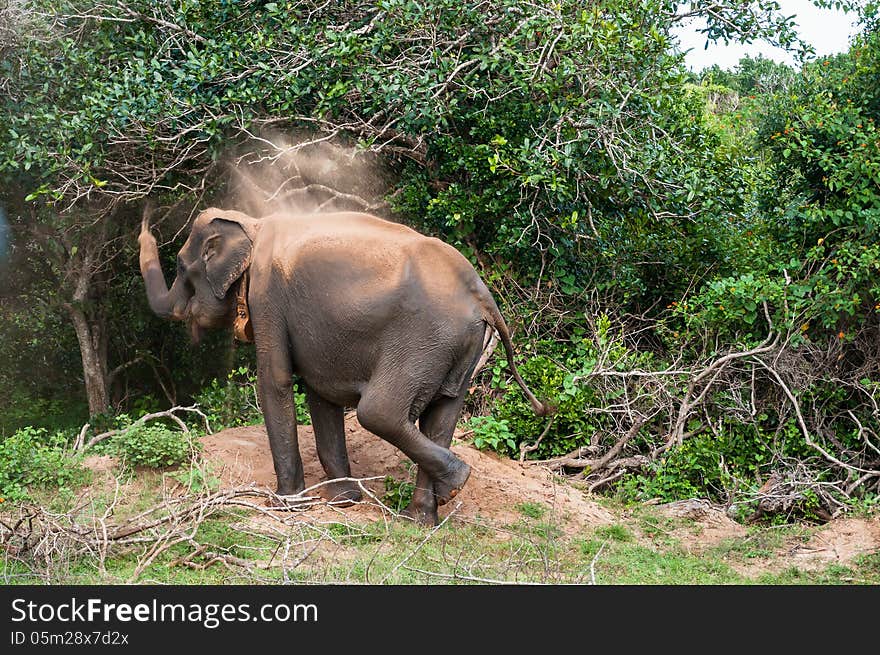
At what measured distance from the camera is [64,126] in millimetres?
10656

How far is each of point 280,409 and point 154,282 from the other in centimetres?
161

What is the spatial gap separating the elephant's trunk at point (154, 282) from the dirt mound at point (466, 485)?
1092 millimetres

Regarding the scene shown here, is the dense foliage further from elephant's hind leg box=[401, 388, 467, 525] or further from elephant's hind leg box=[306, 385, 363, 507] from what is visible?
elephant's hind leg box=[401, 388, 467, 525]

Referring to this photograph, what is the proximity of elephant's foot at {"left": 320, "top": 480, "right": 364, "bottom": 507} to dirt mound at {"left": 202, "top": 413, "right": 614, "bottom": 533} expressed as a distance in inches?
3.3

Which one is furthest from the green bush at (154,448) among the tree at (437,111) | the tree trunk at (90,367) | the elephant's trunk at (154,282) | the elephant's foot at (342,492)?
the tree trunk at (90,367)

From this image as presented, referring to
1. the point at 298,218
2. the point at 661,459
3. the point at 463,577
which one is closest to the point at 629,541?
the point at 661,459

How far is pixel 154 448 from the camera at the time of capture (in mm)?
8594

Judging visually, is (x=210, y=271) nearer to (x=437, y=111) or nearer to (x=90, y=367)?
(x=437, y=111)

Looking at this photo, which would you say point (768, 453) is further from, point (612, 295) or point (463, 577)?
point (463, 577)

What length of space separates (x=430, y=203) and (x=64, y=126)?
3.45m

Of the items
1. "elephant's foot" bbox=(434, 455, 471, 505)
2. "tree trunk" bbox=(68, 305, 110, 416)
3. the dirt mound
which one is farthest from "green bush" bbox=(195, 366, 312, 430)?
"elephant's foot" bbox=(434, 455, 471, 505)

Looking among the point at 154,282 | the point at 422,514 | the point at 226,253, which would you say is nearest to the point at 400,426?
the point at 422,514

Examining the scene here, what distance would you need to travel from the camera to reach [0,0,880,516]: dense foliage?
997 cm

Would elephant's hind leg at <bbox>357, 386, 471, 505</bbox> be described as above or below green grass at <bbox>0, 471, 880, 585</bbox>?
above
